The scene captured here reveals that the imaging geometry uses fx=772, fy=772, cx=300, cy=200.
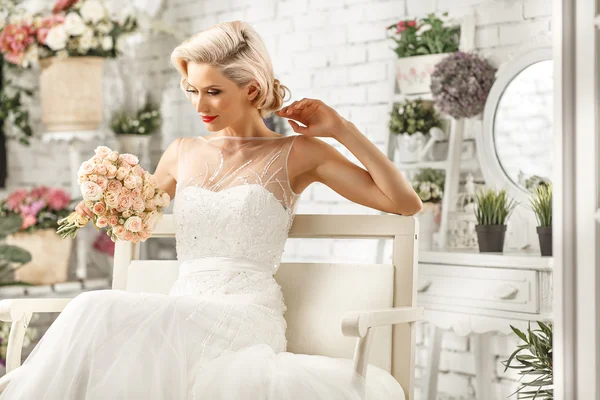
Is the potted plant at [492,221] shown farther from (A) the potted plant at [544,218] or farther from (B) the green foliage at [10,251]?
(B) the green foliage at [10,251]

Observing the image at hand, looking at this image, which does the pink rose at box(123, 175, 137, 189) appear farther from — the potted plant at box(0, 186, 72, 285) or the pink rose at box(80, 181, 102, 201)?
the potted plant at box(0, 186, 72, 285)

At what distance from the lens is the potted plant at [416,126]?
A: 375cm

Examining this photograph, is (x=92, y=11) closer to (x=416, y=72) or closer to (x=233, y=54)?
(x=416, y=72)

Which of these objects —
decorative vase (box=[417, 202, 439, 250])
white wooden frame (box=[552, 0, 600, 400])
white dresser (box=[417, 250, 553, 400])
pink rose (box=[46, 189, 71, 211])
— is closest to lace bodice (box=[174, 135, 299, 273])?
white wooden frame (box=[552, 0, 600, 400])

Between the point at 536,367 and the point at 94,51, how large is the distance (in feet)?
9.67

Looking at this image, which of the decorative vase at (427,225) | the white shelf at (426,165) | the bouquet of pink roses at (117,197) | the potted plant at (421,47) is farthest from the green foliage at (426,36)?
the bouquet of pink roses at (117,197)

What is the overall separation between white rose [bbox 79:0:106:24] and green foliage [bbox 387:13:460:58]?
1589 millimetres

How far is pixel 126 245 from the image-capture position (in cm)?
276

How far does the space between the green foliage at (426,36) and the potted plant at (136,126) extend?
1.63 meters

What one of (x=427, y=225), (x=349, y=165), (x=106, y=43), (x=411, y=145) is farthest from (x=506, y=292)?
(x=106, y=43)

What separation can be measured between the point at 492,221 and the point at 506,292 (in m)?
0.36

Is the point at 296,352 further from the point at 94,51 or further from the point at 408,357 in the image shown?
the point at 94,51

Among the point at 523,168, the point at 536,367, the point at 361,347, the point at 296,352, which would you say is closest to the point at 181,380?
the point at 361,347

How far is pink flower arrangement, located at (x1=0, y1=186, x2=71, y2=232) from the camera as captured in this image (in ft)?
13.7
